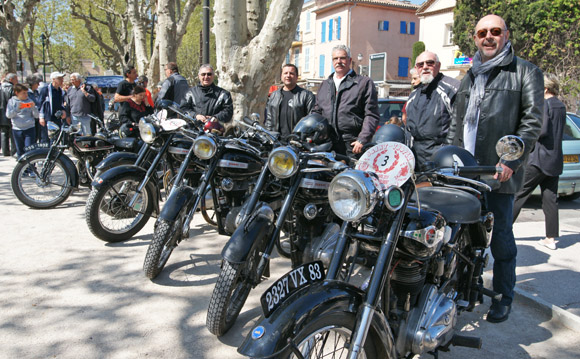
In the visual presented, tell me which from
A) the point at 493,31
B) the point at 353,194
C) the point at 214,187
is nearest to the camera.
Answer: the point at 353,194

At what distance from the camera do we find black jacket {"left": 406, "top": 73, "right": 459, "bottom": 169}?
4.40 m

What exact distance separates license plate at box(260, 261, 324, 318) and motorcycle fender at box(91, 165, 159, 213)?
307 cm

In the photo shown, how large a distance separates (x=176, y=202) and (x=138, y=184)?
120 cm

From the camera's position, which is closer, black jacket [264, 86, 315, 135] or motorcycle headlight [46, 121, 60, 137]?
black jacket [264, 86, 315, 135]

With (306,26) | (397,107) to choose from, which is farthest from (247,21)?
(306,26)

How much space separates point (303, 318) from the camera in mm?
1853

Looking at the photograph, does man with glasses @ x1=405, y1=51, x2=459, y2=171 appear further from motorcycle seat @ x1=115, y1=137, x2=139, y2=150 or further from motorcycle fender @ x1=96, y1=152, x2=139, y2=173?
motorcycle seat @ x1=115, y1=137, x2=139, y2=150

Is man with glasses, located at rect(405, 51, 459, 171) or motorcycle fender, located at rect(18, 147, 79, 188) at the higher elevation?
man with glasses, located at rect(405, 51, 459, 171)

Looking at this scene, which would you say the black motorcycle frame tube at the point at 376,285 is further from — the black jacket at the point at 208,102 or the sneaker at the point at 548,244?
the black jacket at the point at 208,102

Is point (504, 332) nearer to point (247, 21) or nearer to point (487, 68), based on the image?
point (487, 68)

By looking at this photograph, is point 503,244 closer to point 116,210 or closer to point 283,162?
point 283,162

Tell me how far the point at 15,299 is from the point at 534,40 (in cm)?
2297

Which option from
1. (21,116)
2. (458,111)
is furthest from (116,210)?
(21,116)

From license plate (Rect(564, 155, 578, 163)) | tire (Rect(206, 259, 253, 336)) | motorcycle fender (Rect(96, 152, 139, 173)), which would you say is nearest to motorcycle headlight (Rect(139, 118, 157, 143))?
motorcycle fender (Rect(96, 152, 139, 173))
